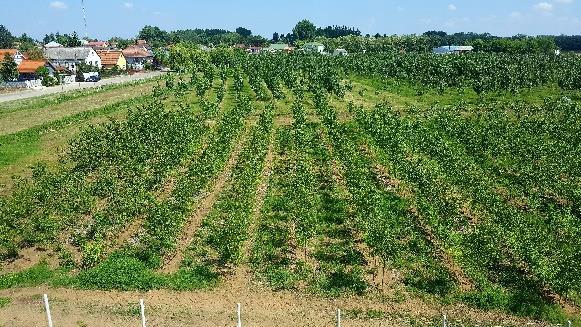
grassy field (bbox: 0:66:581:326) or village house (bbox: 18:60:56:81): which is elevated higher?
village house (bbox: 18:60:56:81)

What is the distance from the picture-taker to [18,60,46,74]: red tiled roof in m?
75.4

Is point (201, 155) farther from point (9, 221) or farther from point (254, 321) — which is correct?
point (254, 321)

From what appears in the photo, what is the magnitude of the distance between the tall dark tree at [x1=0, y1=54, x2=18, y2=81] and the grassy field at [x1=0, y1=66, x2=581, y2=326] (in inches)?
1372

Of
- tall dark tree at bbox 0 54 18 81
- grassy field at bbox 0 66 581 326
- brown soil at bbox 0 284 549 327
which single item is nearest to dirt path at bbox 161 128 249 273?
grassy field at bbox 0 66 581 326

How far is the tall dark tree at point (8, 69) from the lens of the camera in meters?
69.3

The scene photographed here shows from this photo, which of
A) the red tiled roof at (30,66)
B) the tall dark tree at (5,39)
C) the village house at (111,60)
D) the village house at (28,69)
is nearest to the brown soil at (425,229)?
the village house at (28,69)

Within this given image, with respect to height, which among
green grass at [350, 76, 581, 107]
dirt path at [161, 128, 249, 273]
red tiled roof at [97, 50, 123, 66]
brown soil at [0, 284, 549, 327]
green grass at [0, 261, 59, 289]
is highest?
red tiled roof at [97, 50, 123, 66]

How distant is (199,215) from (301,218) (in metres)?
5.41

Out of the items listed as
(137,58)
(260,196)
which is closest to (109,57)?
(137,58)

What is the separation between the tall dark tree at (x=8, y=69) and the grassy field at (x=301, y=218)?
34856 mm

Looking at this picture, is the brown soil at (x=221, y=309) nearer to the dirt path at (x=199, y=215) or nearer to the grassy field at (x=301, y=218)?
the grassy field at (x=301, y=218)

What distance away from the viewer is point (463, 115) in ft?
143

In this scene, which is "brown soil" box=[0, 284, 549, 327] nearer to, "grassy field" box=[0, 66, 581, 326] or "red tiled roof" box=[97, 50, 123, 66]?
"grassy field" box=[0, 66, 581, 326]

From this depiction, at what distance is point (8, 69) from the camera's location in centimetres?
6981
